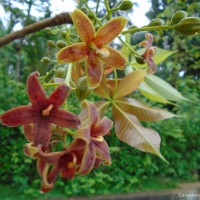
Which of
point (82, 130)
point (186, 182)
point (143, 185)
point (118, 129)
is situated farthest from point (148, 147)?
point (186, 182)

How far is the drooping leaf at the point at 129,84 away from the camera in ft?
2.05

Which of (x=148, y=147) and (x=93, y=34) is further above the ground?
(x=93, y=34)

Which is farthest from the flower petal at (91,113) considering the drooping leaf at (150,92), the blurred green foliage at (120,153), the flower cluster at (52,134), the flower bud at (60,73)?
the blurred green foliage at (120,153)

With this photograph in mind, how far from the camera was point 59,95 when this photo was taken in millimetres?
387

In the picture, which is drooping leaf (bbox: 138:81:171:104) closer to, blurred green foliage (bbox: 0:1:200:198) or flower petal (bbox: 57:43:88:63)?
flower petal (bbox: 57:43:88:63)

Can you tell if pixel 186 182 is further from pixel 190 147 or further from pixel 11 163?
pixel 11 163

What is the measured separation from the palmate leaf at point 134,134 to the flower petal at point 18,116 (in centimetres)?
20

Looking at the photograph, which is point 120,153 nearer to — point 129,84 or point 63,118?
point 129,84

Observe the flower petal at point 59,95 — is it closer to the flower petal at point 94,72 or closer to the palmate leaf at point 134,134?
the flower petal at point 94,72

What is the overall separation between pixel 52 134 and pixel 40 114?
0.03m

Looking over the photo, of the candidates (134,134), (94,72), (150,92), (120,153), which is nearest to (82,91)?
(94,72)

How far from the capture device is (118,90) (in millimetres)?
633

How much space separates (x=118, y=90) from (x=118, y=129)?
9 cm

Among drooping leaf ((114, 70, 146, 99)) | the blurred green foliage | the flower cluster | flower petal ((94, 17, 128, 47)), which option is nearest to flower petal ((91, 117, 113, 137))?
the flower cluster
